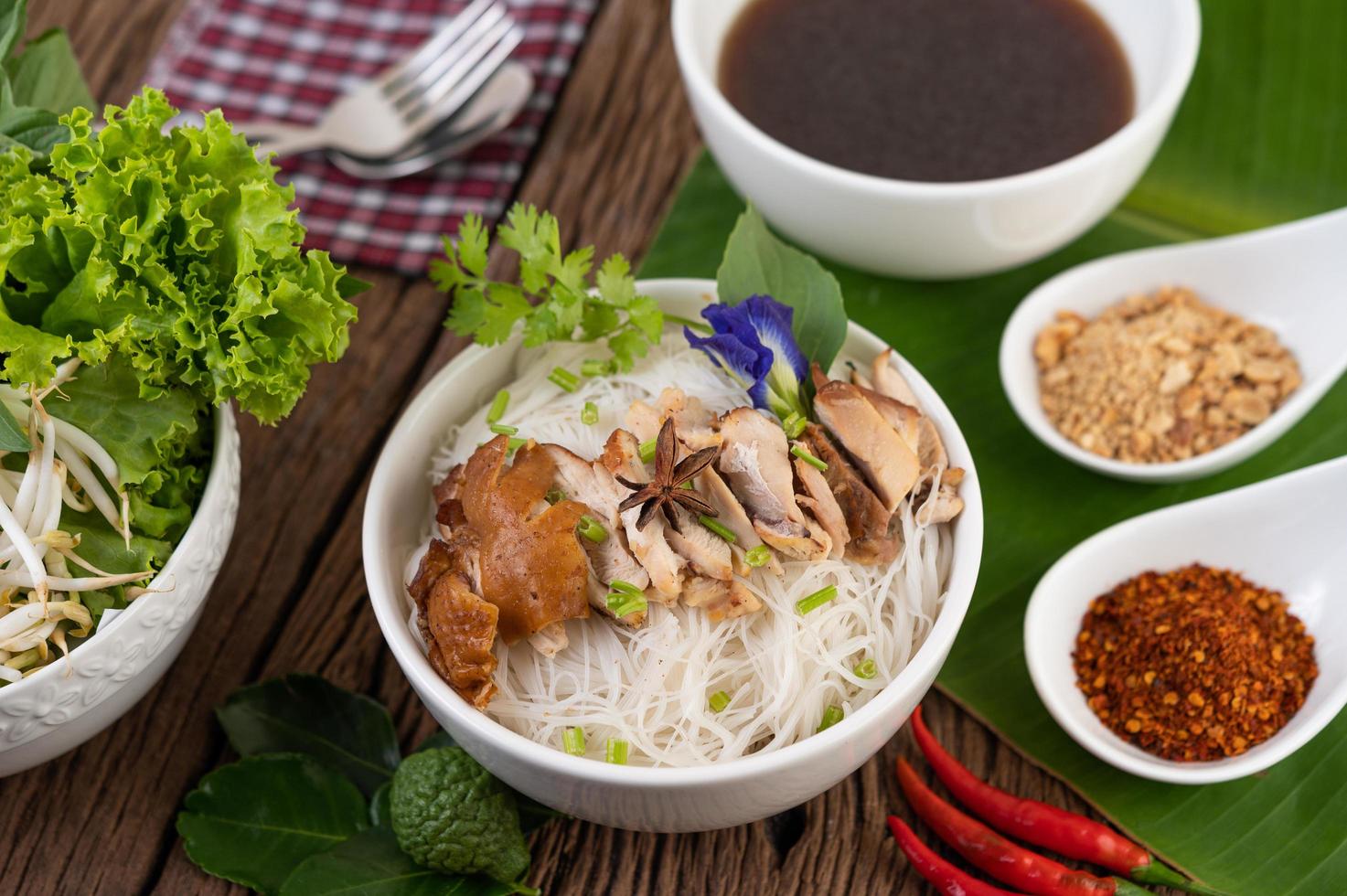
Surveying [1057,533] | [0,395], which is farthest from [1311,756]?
[0,395]

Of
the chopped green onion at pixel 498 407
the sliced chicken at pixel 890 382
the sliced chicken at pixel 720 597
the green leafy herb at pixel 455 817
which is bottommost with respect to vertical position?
the green leafy herb at pixel 455 817

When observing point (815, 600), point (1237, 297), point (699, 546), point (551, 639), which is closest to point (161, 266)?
point (551, 639)

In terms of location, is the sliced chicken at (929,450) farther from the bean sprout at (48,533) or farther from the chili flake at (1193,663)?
the bean sprout at (48,533)

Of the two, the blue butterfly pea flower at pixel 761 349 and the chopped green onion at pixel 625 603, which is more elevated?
the blue butterfly pea flower at pixel 761 349

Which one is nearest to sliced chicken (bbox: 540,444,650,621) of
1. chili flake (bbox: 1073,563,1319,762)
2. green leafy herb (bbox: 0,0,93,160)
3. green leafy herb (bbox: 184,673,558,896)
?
green leafy herb (bbox: 184,673,558,896)

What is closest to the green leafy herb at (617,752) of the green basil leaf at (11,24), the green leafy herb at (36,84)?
the green leafy herb at (36,84)

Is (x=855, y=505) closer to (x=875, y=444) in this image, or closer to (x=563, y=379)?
(x=875, y=444)
